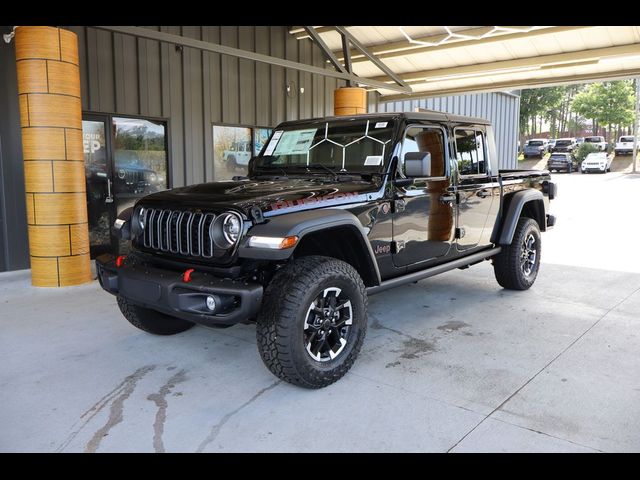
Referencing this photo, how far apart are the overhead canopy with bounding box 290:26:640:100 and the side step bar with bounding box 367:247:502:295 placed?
15.0 feet

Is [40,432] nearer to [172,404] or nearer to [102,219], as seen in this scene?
[172,404]

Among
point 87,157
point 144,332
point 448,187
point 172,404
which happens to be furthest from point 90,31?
point 172,404

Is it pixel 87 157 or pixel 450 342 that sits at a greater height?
pixel 87 157

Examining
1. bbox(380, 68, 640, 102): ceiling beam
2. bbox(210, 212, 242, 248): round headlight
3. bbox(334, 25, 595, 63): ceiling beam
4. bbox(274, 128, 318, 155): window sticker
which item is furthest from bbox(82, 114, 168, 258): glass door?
bbox(380, 68, 640, 102): ceiling beam

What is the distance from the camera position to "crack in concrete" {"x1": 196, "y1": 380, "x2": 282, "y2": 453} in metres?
2.66

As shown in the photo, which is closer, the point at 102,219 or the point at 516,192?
the point at 516,192

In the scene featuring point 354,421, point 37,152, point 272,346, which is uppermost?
point 37,152

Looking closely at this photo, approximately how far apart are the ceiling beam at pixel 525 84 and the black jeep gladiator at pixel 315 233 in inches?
249

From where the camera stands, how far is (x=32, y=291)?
5.79 meters

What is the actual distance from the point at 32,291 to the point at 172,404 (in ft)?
11.5

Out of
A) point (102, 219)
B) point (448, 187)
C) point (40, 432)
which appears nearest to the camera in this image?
Result: point (40, 432)

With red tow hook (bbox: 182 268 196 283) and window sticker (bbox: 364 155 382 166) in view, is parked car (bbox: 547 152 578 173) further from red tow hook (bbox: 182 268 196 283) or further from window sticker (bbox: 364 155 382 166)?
red tow hook (bbox: 182 268 196 283)

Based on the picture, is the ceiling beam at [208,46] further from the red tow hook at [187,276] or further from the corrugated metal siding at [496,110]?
the corrugated metal siding at [496,110]
